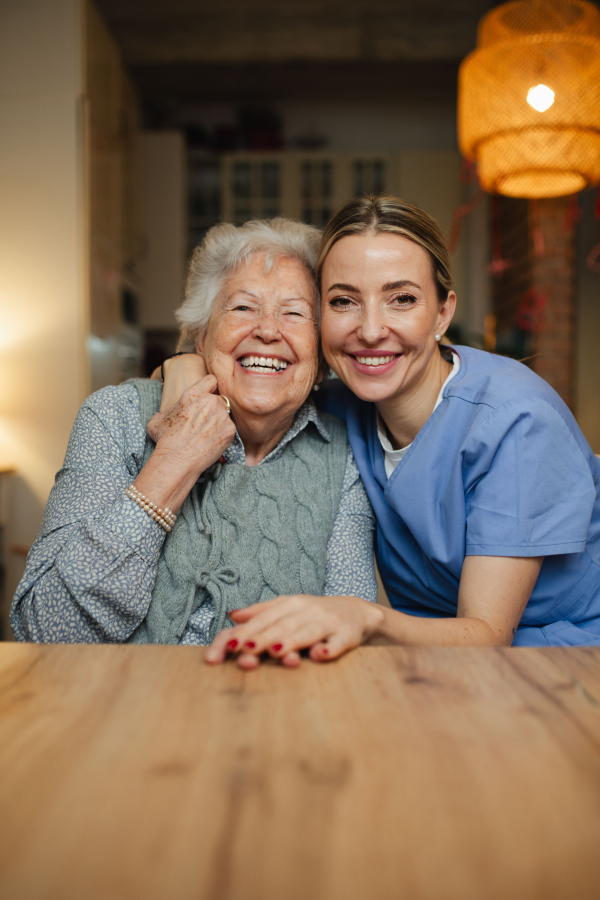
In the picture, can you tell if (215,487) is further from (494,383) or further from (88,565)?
(494,383)

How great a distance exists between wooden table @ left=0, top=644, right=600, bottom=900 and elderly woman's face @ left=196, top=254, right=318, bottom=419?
0.66m

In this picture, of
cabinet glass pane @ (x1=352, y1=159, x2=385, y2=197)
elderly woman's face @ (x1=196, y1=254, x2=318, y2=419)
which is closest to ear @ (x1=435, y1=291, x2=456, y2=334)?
elderly woman's face @ (x1=196, y1=254, x2=318, y2=419)

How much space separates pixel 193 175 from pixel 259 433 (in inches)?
151

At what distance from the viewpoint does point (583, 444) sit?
1080 mm

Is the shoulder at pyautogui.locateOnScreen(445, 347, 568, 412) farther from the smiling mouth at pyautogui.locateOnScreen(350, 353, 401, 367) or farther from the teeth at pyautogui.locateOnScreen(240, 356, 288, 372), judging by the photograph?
the teeth at pyautogui.locateOnScreen(240, 356, 288, 372)

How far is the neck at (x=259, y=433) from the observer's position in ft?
4.01

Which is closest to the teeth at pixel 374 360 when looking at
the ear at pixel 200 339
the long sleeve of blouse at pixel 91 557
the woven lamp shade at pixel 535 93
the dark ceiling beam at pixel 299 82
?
the ear at pixel 200 339

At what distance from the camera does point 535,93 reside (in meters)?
2.07

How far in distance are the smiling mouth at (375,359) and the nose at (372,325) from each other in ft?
0.12

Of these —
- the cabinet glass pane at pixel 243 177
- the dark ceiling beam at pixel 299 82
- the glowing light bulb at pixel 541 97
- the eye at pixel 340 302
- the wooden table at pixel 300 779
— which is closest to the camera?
the wooden table at pixel 300 779

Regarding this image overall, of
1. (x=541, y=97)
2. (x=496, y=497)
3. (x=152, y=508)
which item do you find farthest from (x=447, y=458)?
(x=541, y=97)

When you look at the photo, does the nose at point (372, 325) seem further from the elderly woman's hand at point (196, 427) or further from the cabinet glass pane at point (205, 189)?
the cabinet glass pane at point (205, 189)

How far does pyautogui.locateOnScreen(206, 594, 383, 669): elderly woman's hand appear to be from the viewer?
0.61 m

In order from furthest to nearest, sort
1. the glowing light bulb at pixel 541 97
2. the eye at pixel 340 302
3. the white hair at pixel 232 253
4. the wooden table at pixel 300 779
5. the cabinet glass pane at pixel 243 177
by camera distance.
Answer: the cabinet glass pane at pixel 243 177, the glowing light bulb at pixel 541 97, the white hair at pixel 232 253, the eye at pixel 340 302, the wooden table at pixel 300 779
